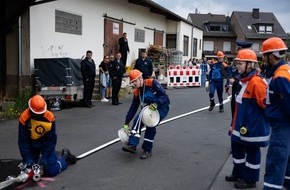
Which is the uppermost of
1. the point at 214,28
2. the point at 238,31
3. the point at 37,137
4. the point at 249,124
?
the point at 214,28

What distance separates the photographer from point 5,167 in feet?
20.3

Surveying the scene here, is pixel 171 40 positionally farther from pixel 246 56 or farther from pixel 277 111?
pixel 277 111

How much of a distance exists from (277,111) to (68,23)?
42.8ft

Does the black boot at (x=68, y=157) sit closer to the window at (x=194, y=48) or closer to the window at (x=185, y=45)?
the window at (x=185, y=45)

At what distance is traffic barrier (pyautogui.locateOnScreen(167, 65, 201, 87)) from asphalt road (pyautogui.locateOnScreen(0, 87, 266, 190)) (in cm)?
1239

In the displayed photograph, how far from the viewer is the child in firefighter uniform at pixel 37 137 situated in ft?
18.3

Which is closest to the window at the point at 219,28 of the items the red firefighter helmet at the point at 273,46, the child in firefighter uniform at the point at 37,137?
the child in firefighter uniform at the point at 37,137

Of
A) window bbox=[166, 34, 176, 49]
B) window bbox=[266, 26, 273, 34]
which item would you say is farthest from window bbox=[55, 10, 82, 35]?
window bbox=[266, 26, 273, 34]

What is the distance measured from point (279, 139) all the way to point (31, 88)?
10.4m

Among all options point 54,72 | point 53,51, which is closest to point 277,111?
point 54,72

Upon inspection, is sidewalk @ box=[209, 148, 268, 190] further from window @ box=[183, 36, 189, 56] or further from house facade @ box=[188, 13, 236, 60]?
house facade @ box=[188, 13, 236, 60]

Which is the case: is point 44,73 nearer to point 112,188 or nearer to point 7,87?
point 7,87

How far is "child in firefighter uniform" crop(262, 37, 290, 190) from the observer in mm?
4316

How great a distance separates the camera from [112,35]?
20.8 meters
